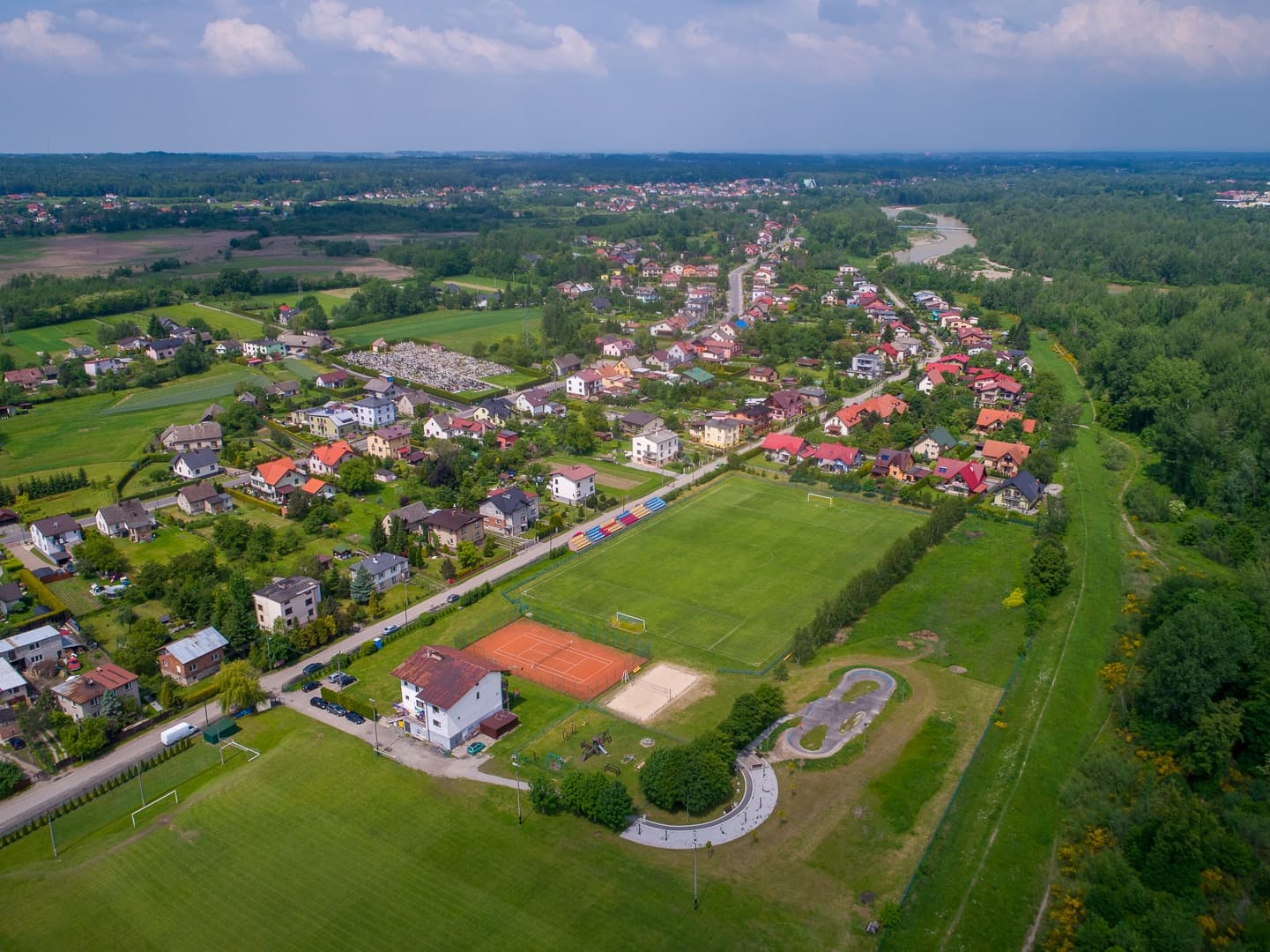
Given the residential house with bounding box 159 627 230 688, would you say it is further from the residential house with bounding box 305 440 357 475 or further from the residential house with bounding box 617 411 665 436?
the residential house with bounding box 617 411 665 436

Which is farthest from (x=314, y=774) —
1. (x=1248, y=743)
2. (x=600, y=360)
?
(x=600, y=360)

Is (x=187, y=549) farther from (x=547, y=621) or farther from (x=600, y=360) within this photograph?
(x=600, y=360)

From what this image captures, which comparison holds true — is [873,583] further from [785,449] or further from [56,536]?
[56,536]

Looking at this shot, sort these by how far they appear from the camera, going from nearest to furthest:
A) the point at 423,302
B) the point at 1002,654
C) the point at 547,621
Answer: the point at 1002,654
the point at 547,621
the point at 423,302

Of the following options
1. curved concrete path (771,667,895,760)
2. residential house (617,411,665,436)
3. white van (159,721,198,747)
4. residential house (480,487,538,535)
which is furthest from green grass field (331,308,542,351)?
curved concrete path (771,667,895,760)

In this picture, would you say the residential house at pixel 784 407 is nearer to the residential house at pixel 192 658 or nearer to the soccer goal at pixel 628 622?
the soccer goal at pixel 628 622

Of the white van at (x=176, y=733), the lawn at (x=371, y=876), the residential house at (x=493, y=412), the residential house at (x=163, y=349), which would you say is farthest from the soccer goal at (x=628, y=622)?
the residential house at (x=163, y=349)
